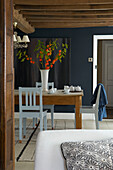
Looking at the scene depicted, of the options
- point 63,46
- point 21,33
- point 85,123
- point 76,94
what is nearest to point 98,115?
point 76,94

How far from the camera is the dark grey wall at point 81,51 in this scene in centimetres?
732

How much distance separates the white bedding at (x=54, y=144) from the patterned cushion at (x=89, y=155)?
8 cm

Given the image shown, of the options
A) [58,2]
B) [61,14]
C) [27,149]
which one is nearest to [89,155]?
[27,149]

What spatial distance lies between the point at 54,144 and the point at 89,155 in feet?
1.40

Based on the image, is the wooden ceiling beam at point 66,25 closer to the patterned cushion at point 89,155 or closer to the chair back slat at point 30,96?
the chair back slat at point 30,96

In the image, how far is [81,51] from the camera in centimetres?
736

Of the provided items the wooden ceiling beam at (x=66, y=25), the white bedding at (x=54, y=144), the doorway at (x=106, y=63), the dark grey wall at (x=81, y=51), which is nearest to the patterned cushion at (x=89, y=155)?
the white bedding at (x=54, y=144)

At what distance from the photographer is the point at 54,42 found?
24.1 ft

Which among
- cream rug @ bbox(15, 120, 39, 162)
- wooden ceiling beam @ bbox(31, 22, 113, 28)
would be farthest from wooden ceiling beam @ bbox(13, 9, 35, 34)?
cream rug @ bbox(15, 120, 39, 162)

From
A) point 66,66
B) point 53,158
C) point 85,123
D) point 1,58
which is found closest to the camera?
point 1,58

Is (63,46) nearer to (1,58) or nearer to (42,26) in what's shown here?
(42,26)

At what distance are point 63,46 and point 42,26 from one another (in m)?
0.77

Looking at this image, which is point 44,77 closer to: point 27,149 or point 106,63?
point 27,149

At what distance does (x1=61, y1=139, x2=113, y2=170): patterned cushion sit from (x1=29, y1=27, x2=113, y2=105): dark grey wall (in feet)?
16.9
